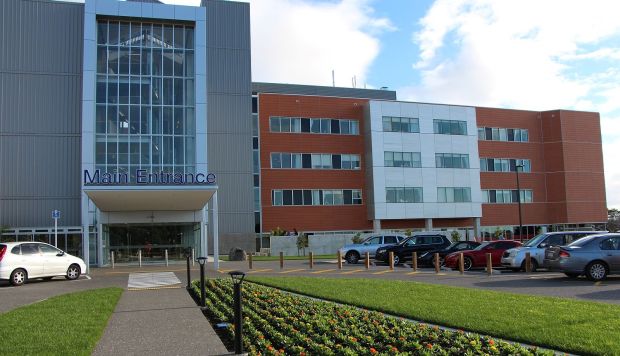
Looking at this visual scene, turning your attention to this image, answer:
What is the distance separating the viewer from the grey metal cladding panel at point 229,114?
1778 inches

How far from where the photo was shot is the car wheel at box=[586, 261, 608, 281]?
56.3 feet

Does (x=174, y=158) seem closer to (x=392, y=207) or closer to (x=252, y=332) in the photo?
(x=392, y=207)

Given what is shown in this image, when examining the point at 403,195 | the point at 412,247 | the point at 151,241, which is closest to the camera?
the point at 412,247

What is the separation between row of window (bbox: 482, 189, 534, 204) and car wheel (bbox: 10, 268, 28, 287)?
47.7 metres

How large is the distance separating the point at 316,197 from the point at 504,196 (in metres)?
21.6

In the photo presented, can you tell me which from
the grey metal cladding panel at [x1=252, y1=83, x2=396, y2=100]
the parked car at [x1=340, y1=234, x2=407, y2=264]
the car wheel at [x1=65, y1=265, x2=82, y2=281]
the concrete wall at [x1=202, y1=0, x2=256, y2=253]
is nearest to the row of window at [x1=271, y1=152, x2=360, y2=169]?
the concrete wall at [x1=202, y1=0, x2=256, y2=253]

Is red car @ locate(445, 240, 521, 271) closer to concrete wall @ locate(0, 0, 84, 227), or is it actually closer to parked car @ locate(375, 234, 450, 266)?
parked car @ locate(375, 234, 450, 266)

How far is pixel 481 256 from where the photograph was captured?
24.6 metres

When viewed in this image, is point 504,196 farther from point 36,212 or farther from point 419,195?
point 36,212

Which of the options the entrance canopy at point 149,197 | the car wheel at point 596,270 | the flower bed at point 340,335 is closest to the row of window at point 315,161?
the entrance canopy at point 149,197

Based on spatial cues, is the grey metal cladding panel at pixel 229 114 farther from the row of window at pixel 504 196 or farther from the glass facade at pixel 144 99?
the row of window at pixel 504 196

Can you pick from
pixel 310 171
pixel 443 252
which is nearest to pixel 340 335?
pixel 443 252

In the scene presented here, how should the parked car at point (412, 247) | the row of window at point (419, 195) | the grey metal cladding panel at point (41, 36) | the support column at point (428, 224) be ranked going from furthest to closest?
the support column at point (428, 224), the row of window at point (419, 195), the grey metal cladding panel at point (41, 36), the parked car at point (412, 247)

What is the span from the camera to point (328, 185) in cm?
5250
